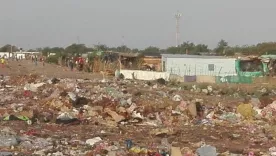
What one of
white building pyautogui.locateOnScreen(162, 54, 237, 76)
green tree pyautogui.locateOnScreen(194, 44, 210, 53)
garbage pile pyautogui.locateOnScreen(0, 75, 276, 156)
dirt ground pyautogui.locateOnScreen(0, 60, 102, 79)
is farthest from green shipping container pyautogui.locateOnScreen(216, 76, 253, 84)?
green tree pyautogui.locateOnScreen(194, 44, 210, 53)

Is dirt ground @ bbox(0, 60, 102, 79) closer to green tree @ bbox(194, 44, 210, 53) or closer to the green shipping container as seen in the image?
the green shipping container

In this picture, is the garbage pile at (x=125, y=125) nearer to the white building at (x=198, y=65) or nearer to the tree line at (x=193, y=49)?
the white building at (x=198, y=65)

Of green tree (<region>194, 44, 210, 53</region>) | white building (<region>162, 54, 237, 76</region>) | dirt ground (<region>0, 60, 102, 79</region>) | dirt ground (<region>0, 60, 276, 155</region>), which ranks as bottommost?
dirt ground (<region>0, 60, 276, 155</region>)

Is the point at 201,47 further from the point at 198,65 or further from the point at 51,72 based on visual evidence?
the point at 51,72

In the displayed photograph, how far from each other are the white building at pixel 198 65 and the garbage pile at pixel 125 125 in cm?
1603

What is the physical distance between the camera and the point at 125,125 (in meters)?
13.1

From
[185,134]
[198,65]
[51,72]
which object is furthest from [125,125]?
[198,65]

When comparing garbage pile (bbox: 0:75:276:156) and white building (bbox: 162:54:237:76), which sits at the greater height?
white building (bbox: 162:54:237:76)

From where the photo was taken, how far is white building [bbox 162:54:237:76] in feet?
116

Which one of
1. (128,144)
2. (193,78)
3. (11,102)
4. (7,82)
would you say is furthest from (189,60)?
(128,144)

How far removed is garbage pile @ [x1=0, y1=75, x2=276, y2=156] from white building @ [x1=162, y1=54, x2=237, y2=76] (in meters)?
16.0

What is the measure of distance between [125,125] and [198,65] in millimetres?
22988

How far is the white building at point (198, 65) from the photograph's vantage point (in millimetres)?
35250

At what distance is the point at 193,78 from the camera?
3158 centimetres
